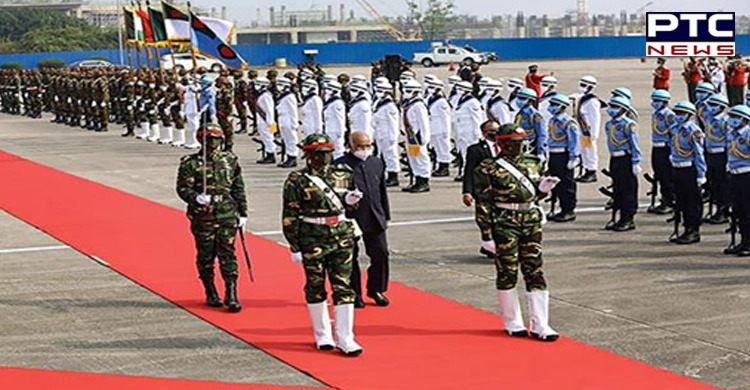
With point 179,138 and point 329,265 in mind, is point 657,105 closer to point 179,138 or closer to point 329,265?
point 329,265

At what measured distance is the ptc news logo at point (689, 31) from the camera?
1072 inches

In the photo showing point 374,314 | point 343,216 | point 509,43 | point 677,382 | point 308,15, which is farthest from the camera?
point 308,15

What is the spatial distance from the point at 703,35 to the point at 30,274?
1915 centimetres

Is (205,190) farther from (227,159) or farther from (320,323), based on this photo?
(320,323)

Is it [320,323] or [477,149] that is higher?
[477,149]

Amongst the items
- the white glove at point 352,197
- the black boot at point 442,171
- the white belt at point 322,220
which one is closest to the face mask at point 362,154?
the white glove at point 352,197

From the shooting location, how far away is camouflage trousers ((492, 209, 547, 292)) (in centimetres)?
1075

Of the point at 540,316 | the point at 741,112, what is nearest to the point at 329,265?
the point at 540,316

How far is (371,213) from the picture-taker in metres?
12.0

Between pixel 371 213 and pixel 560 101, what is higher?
pixel 560 101

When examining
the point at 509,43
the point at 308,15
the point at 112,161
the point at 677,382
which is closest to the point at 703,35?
the point at 112,161

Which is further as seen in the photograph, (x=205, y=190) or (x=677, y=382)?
(x=205, y=190)

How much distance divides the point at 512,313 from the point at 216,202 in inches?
118

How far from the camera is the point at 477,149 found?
13.7 m
